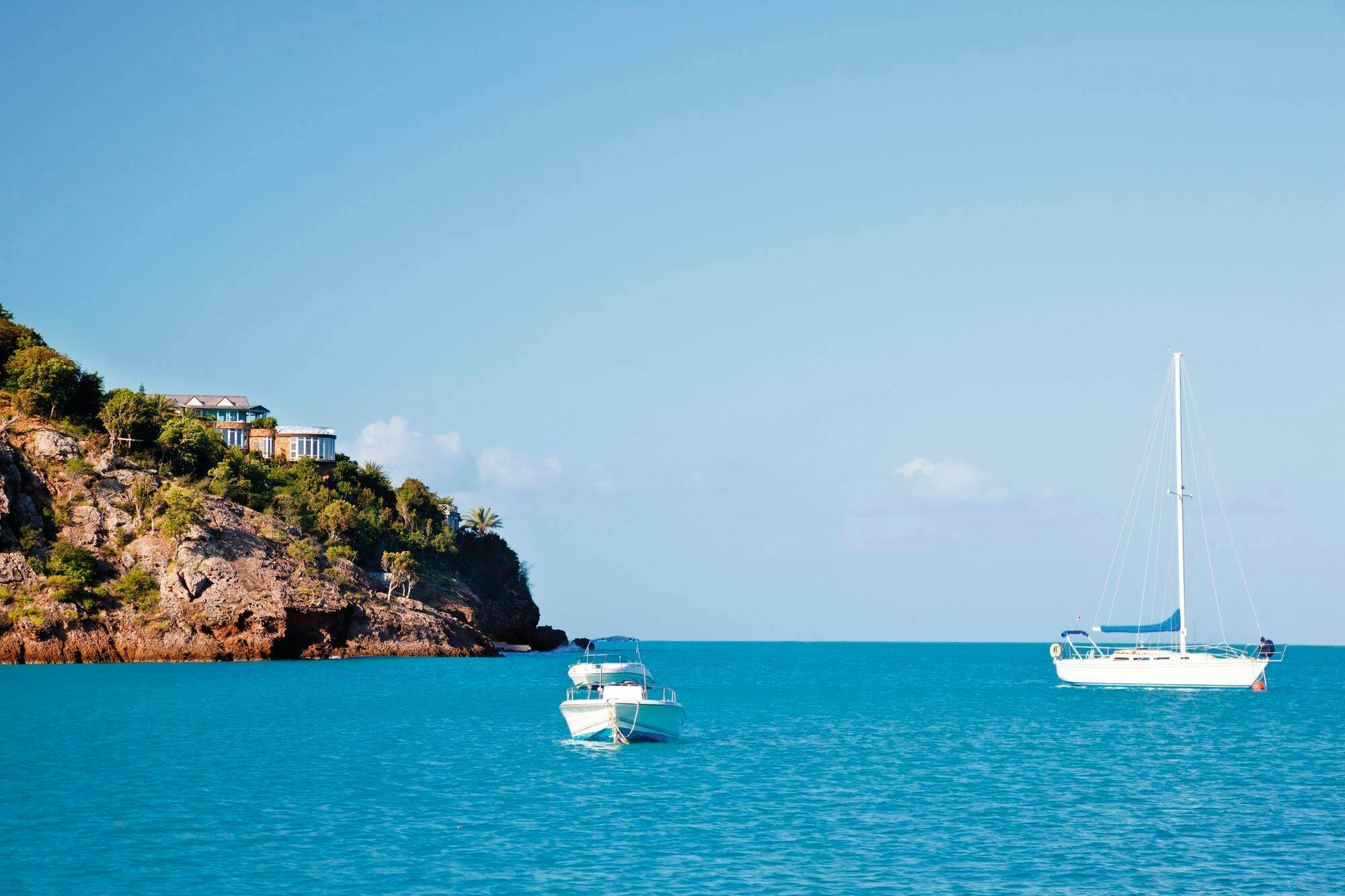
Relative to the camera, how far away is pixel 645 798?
3853 centimetres

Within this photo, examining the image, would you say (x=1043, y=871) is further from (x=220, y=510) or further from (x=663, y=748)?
(x=220, y=510)

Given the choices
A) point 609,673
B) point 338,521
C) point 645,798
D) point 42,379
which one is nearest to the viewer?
point 645,798

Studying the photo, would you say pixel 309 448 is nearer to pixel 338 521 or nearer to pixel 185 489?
pixel 338 521

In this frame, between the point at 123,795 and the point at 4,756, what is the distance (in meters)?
11.1

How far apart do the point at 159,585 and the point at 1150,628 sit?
82903mm

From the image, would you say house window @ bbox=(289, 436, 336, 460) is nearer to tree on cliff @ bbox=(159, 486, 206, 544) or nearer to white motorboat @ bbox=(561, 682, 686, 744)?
tree on cliff @ bbox=(159, 486, 206, 544)

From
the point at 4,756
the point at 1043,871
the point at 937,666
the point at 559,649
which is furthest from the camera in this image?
the point at 559,649

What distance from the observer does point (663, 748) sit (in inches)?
2030

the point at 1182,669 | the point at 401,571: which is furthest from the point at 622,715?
the point at 401,571

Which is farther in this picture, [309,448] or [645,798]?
[309,448]

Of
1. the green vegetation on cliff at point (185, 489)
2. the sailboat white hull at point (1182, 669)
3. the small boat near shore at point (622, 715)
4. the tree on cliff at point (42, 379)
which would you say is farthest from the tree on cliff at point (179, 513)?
the sailboat white hull at point (1182, 669)

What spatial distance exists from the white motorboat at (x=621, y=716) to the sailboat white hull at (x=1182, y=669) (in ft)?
141

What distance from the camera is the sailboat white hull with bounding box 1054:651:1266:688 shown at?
80.0 metres

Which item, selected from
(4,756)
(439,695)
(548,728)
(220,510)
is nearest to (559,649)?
(220,510)
